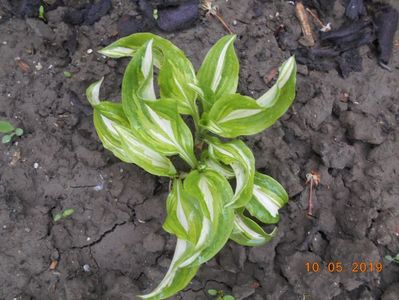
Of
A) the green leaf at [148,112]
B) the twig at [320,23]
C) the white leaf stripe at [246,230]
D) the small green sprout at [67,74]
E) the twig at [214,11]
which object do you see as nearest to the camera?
the green leaf at [148,112]

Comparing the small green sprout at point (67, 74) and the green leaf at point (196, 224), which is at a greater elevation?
the small green sprout at point (67, 74)

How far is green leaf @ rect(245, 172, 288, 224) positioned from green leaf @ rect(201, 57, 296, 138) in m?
0.29

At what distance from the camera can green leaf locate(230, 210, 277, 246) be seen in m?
2.07

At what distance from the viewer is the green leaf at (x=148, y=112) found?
1743 millimetres

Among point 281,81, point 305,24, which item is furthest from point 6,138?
point 305,24

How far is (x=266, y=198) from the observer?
2.12 m

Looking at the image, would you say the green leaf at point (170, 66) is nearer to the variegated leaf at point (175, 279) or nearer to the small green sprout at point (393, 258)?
the variegated leaf at point (175, 279)

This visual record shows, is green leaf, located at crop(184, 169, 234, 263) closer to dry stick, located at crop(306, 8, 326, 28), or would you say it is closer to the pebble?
the pebble

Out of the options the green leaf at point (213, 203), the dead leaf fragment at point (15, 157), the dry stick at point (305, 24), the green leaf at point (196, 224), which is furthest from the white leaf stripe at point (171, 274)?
the dry stick at point (305, 24)

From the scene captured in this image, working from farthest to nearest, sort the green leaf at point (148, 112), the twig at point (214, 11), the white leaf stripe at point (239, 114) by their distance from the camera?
the twig at point (214, 11)
the white leaf stripe at point (239, 114)
the green leaf at point (148, 112)

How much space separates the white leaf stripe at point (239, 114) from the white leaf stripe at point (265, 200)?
350 millimetres

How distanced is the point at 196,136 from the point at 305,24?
103cm

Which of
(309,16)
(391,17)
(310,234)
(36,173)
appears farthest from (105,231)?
(391,17)

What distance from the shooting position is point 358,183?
241 centimetres
